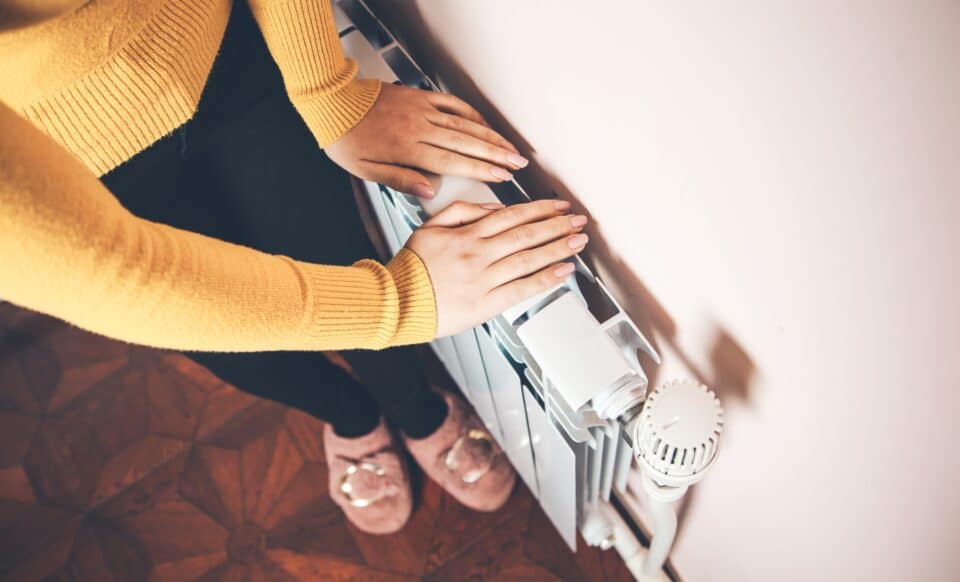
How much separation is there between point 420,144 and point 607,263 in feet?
0.61

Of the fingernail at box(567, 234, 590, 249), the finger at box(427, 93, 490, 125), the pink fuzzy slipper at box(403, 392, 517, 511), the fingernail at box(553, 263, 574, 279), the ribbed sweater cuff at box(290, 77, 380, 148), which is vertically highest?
the ribbed sweater cuff at box(290, 77, 380, 148)

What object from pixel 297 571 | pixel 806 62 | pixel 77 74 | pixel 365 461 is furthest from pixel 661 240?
pixel 297 571

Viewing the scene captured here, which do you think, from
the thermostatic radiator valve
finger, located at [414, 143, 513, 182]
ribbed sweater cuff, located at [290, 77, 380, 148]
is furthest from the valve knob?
ribbed sweater cuff, located at [290, 77, 380, 148]

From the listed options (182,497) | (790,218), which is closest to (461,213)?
(790,218)

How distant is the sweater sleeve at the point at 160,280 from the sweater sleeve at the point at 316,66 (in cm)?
15

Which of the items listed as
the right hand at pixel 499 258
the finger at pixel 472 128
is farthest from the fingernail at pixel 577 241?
the finger at pixel 472 128

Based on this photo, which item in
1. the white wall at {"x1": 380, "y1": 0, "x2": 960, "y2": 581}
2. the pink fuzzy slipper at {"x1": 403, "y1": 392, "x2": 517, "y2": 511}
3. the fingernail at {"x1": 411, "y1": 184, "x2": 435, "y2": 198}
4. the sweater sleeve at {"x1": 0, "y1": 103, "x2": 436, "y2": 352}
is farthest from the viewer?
the pink fuzzy slipper at {"x1": 403, "y1": 392, "x2": 517, "y2": 511}

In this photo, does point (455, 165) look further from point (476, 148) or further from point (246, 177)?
point (246, 177)

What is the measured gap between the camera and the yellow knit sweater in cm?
36

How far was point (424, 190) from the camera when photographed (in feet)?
1.92

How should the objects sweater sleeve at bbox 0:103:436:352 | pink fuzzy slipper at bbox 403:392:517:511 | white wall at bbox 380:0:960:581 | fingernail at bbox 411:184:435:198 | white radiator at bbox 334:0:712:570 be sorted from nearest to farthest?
white wall at bbox 380:0:960:581, sweater sleeve at bbox 0:103:436:352, white radiator at bbox 334:0:712:570, fingernail at bbox 411:184:435:198, pink fuzzy slipper at bbox 403:392:517:511

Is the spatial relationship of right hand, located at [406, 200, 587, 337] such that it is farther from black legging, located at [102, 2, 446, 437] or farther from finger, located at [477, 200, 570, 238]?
black legging, located at [102, 2, 446, 437]

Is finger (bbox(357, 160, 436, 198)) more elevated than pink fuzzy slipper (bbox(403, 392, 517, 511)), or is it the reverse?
finger (bbox(357, 160, 436, 198))

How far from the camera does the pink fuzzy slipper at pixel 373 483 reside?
1036mm
